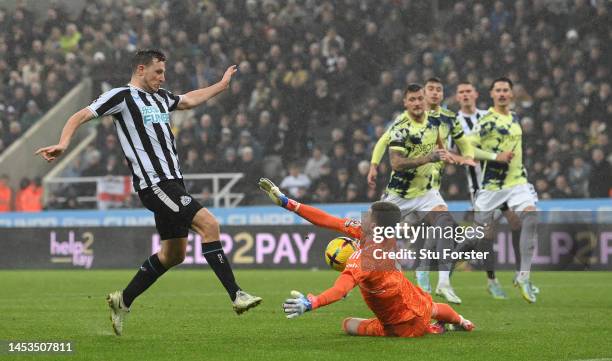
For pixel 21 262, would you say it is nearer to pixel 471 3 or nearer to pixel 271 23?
pixel 271 23

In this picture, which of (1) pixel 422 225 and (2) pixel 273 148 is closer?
(1) pixel 422 225

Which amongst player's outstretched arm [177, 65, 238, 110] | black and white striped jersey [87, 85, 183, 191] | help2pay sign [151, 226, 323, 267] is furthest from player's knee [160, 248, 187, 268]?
help2pay sign [151, 226, 323, 267]

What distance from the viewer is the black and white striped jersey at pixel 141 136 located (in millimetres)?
8125

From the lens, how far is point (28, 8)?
28688 mm

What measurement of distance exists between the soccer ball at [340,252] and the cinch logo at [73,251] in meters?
13.9

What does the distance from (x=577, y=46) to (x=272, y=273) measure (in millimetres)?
7791

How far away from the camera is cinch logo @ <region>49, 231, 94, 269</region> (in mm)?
21000

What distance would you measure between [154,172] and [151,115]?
1.42ft

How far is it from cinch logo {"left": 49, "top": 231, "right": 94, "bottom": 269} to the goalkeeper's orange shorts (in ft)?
45.4

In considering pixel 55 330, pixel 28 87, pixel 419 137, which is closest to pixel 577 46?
pixel 419 137

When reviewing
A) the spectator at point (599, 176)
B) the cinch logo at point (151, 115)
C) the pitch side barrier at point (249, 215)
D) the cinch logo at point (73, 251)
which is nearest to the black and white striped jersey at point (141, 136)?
the cinch logo at point (151, 115)

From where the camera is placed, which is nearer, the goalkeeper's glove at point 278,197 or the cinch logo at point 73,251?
the goalkeeper's glove at point 278,197

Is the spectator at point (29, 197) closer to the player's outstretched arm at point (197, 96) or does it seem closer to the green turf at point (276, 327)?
the green turf at point (276, 327)

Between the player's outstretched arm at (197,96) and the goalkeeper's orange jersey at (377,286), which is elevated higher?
the player's outstretched arm at (197,96)
